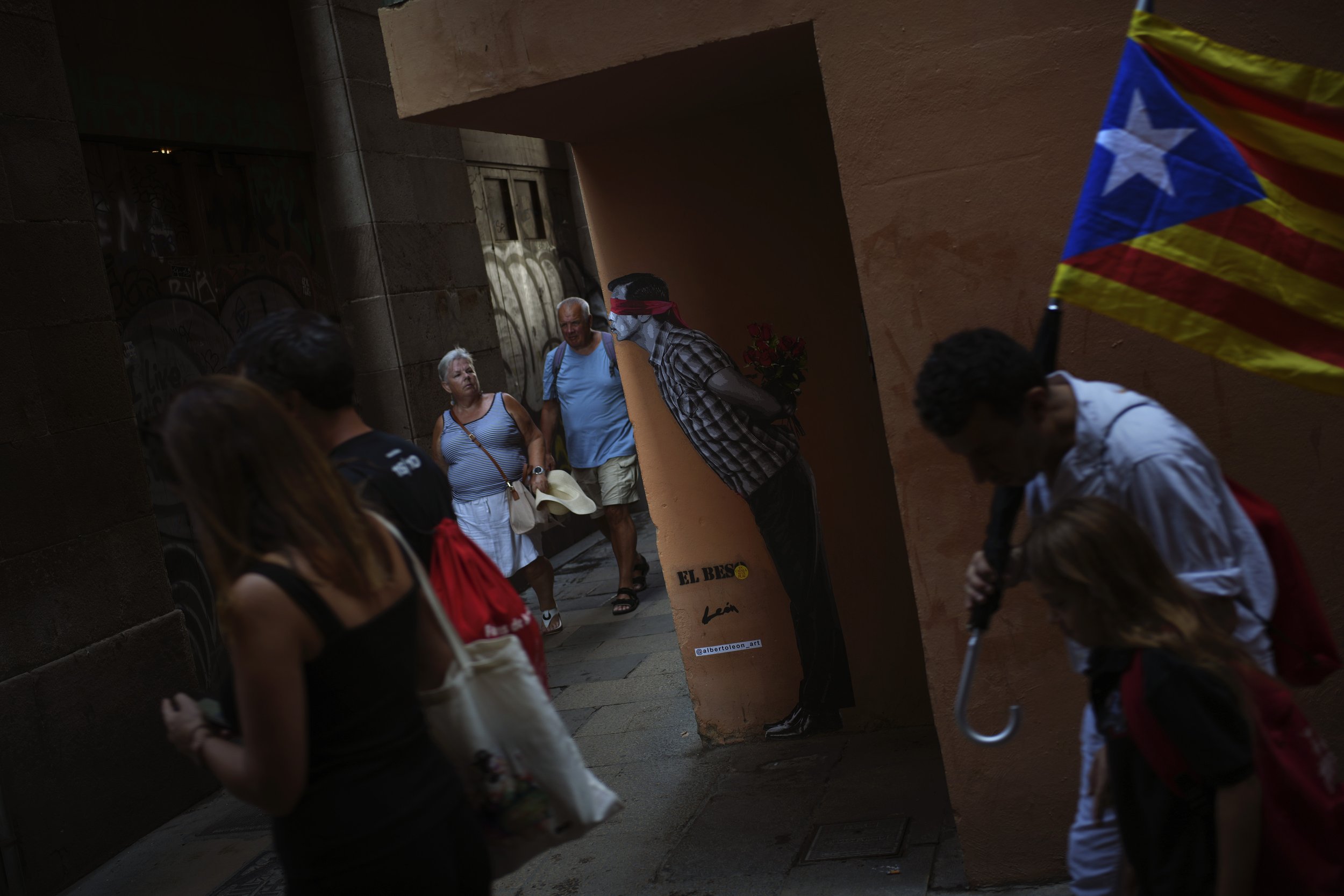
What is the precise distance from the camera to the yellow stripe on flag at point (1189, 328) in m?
2.74

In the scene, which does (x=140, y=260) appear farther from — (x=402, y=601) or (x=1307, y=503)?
(x=1307, y=503)

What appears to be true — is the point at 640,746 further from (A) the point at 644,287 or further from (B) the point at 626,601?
(B) the point at 626,601

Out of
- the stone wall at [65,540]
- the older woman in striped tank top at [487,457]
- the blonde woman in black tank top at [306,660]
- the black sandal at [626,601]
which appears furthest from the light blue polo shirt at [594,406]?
the blonde woman in black tank top at [306,660]

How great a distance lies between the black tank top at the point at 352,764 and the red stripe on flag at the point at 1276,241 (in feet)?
6.53

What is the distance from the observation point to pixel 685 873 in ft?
14.6

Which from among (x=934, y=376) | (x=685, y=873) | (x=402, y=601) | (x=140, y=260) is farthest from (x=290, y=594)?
(x=140, y=260)

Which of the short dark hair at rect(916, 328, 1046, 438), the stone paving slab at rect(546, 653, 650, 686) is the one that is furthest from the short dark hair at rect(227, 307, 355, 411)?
the stone paving slab at rect(546, 653, 650, 686)

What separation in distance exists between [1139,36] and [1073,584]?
132 cm

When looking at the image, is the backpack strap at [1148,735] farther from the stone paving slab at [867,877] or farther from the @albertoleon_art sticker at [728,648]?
the @albertoleon_art sticker at [728,648]

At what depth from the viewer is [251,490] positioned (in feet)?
7.09

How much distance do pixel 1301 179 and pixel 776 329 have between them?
280 centimetres

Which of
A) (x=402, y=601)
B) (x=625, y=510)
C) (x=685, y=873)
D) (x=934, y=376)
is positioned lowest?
(x=685, y=873)

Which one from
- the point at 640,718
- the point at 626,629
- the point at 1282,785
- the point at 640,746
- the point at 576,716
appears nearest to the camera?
the point at 1282,785

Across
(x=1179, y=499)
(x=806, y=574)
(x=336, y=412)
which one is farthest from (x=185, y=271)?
(x=1179, y=499)
